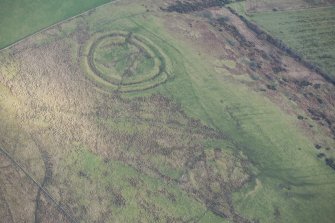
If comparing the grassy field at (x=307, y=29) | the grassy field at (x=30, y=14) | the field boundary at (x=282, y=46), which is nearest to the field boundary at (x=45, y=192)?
the grassy field at (x=30, y=14)

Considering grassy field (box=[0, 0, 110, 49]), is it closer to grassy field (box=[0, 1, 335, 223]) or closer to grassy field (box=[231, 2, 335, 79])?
grassy field (box=[0, 1, 335, 223])

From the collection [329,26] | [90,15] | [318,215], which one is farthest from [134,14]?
[318,215]

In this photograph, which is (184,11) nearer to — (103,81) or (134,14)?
(134,14)

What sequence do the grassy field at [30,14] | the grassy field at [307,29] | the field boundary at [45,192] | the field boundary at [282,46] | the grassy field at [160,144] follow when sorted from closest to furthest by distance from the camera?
the field boundary at [45,192], the grassy field at [160,144], the grassy field at [30,14], the field boundary at [282,46], the grassy field at [307,29]

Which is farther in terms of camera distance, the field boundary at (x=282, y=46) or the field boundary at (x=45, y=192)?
the field boundary at (x=282, y=46)

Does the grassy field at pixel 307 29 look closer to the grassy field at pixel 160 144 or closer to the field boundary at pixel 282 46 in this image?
the field boundary at pixel 282 46

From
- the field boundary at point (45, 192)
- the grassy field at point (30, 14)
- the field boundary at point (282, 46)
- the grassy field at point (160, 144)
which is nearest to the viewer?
the field boundary at point (45, 192)

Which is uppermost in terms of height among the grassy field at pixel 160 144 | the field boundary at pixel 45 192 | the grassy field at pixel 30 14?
the grassy field at pixel 30 14
